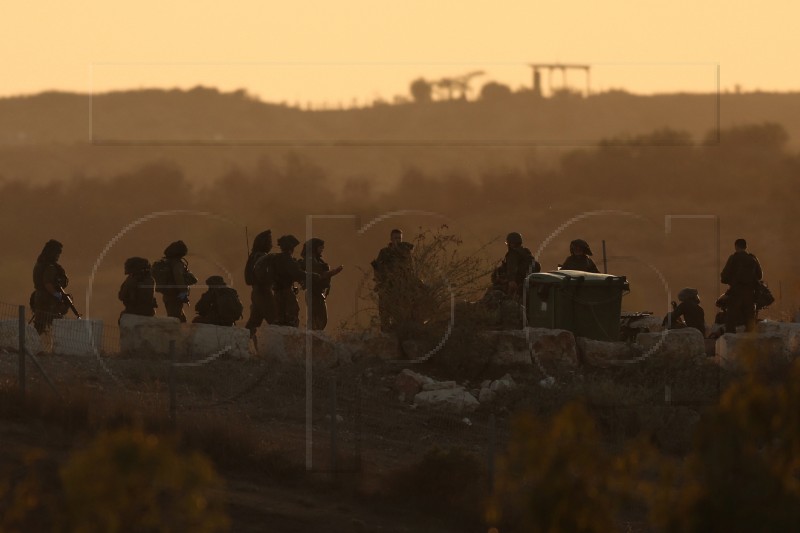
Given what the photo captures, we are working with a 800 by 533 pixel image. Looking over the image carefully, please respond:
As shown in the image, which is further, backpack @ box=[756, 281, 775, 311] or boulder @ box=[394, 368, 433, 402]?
backpack @ box=[756, 281, 775, 311]

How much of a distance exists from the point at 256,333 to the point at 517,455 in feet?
49.9

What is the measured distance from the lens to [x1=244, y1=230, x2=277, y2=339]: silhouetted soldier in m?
24.4

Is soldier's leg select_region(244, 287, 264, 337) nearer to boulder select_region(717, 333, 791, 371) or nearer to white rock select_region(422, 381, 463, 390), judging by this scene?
white rock select_region(422, 381, 463, 390)

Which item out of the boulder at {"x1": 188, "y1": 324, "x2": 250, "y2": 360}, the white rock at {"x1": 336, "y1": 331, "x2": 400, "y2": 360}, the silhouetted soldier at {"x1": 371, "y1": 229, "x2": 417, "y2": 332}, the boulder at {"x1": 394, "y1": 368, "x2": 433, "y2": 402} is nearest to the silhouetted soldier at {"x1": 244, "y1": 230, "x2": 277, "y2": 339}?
the boulder at {"x1": 188, "y1": 324, "x2": 250, "y2": 360}

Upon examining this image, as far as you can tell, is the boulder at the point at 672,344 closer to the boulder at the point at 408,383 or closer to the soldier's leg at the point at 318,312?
the boulder at the point at 408,383

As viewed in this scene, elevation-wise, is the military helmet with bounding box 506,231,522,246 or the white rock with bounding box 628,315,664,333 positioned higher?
the military helmet with bounding box 506,231,522,246

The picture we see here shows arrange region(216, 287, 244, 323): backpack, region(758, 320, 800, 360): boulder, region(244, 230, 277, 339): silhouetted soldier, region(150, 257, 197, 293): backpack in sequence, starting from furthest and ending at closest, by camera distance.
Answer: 1. region(758, 320, 800, 360): boulder
2. region(216, 287, 244, 323): backpack
3. region(244, 230, 277, 339): silhouetted soldier
4. region(150, 257, 197, 293): backpack

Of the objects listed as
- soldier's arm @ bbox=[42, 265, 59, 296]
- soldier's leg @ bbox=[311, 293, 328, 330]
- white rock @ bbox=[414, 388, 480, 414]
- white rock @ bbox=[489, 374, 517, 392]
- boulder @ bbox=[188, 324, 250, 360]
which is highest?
soldier's arm @ bbox=[42, 265, 59, 296]

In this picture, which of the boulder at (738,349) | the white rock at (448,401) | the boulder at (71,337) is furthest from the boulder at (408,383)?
the boulder at (738,349)

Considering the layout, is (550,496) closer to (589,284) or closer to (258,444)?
(258,444)

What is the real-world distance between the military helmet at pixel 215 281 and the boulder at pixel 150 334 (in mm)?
666

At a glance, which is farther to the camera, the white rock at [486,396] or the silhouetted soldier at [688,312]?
the silhouetted soldier at [688,312]

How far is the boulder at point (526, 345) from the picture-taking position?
2520cm

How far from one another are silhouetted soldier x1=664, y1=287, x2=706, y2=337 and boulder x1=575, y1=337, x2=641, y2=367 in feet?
4.18
